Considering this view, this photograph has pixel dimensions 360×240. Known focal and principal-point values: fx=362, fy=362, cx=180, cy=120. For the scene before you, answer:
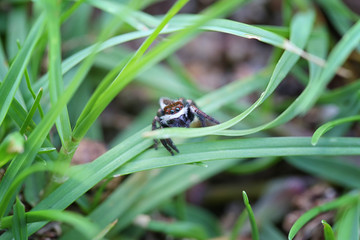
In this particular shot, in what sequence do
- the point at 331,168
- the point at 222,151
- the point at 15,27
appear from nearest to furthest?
the point at 222,151 < the point at 331,168 < the point at 15,27

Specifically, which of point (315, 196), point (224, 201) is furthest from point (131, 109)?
point (315, 196)

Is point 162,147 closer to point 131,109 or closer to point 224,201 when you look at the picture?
point 224,201

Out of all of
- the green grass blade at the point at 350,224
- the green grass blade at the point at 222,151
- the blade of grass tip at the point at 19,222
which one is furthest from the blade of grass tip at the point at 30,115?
the green grass blade at the point at 350,224

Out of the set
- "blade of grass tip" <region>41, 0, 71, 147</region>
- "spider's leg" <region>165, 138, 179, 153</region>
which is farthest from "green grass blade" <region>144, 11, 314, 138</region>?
"blade of grass tip" <region>41, 0, 71, 147</region>

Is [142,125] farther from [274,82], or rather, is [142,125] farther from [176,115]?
[274,82]

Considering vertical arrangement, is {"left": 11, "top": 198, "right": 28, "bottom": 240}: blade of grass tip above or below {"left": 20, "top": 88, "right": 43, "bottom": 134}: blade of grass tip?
below

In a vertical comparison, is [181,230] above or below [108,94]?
below

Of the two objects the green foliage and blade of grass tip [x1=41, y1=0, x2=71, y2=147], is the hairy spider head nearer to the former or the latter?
the green foliage

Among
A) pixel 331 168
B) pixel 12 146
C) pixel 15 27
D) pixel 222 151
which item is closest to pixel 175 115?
pixel 222 151
